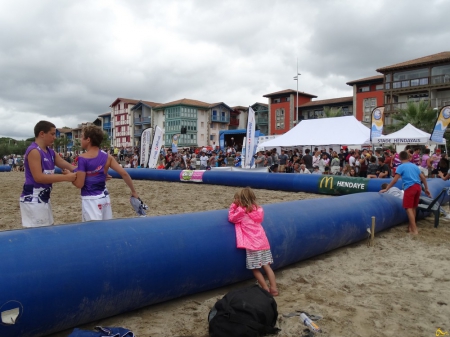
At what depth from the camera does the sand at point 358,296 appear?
10.3ft

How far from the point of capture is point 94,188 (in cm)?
353

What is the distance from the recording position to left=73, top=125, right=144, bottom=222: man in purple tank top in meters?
3.45

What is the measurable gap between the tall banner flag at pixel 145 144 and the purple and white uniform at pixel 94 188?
18.0 m

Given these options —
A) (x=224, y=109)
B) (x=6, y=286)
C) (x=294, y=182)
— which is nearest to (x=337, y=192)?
(x=294, y=182)

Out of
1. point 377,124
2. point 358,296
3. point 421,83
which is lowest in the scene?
point 358,296

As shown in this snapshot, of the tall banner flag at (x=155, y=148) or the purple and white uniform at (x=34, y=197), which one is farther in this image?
the tall banner flag at (x=155, y=148)

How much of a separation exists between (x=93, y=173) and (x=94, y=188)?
15 cm

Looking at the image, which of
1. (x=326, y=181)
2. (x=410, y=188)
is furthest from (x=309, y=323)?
(x=326, y=181)

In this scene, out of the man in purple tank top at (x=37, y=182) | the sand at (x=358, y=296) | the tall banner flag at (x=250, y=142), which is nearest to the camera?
the sand at (x=358, y=296)

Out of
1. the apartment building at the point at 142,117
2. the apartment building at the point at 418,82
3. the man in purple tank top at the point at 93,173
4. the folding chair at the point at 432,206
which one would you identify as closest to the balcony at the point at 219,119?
the apartment building at the point at 142,117

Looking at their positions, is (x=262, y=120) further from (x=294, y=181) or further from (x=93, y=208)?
(x=93, y=208)

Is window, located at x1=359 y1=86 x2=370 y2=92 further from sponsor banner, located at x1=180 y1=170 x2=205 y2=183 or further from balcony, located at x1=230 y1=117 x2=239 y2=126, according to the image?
sponsor banner, located at x1=180 y1=170 x2=205 y2=183

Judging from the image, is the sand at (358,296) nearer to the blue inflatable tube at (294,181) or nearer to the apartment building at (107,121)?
the blue inflatable tube at (294,181)

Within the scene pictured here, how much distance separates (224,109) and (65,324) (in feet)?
213
